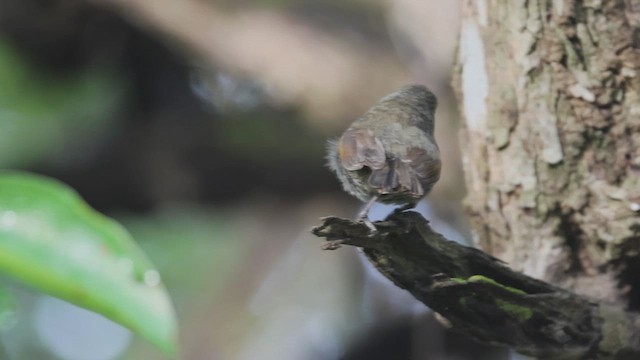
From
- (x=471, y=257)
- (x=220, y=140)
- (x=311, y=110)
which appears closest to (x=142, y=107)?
(x=220, y=140)

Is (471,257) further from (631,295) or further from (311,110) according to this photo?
(311,110)

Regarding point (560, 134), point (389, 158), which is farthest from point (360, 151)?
point (560, 134)

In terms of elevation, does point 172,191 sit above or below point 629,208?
above

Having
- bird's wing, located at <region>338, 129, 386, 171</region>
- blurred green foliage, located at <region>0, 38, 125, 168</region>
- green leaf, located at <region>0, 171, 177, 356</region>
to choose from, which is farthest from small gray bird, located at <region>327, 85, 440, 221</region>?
blurred green foliage, located at <region>0, 38, 125, 168</region>

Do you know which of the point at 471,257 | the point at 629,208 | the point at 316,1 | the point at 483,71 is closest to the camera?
the point at 471,257

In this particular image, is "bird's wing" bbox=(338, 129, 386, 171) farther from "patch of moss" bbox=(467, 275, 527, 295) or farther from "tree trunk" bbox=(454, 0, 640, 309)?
"tree trunk" bbox=(454, 0, 640, 309)

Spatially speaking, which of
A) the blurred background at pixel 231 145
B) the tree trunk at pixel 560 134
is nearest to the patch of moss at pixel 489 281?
the tree trunk at pixel 560 134
